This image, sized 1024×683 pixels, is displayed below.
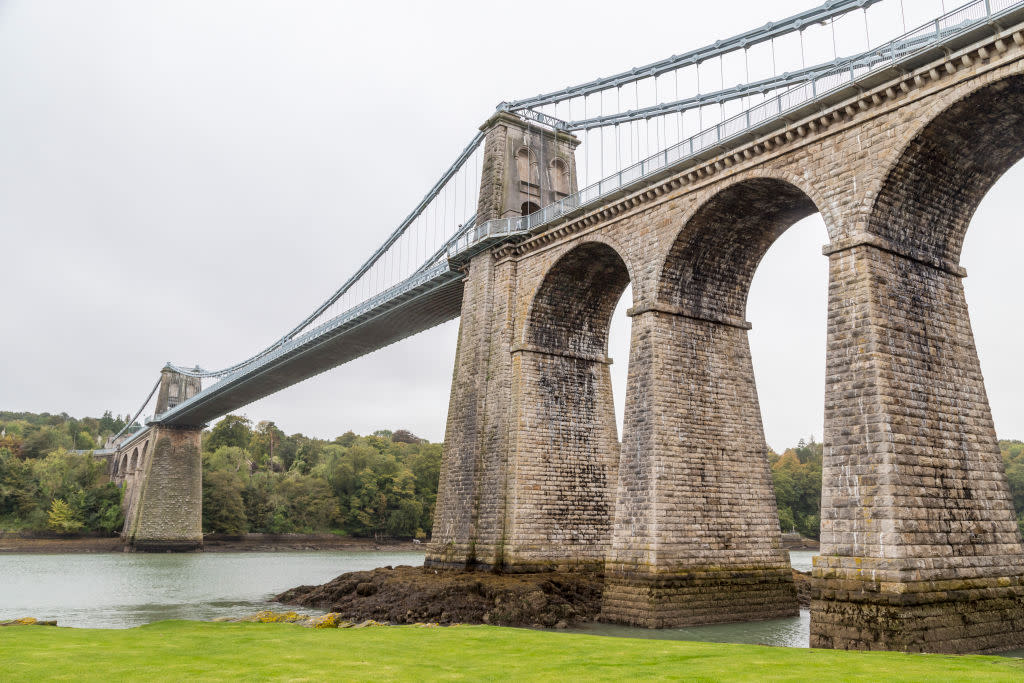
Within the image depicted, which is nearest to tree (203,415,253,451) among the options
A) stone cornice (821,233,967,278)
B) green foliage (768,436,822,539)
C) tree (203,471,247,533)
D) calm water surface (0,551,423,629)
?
tree (203,471,247,533)

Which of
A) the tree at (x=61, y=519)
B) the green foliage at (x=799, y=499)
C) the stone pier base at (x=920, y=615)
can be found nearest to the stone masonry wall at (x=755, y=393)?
the stone pier base at (x=920, y=615)

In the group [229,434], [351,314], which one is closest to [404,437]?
[229,434]

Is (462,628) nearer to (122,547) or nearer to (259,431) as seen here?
(122,547)

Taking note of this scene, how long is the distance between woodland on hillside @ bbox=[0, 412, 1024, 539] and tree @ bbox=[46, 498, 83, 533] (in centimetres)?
7

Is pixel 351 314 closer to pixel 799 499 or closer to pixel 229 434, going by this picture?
pixel 799 499

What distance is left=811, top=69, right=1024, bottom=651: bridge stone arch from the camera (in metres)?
11.6

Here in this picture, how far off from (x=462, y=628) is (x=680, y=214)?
10.2 m

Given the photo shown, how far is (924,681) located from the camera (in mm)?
6961

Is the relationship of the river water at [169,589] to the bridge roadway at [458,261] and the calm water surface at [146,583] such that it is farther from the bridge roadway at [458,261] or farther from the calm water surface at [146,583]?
the bridge roadway at [458,261]

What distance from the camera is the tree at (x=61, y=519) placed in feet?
187

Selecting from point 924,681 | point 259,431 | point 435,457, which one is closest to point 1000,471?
point 924,681

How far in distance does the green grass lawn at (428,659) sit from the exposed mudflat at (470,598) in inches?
227

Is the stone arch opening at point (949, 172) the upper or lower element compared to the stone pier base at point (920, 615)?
upper

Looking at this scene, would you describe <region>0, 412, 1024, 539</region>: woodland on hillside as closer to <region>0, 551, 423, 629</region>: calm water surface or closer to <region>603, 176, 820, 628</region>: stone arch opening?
<region>0, 551, 423, 629</region>: calm water surface
